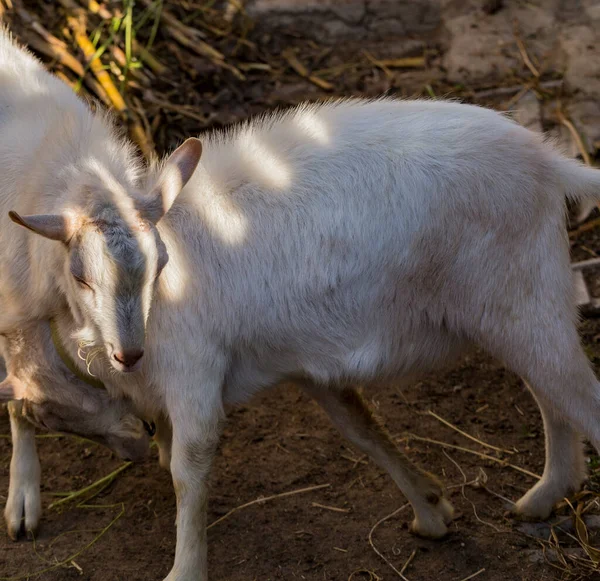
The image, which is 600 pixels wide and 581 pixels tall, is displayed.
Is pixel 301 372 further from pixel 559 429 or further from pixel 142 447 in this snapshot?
pixel 559 429

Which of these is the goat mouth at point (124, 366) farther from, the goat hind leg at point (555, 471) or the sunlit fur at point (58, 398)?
the goat hind leg at point (555, 471)

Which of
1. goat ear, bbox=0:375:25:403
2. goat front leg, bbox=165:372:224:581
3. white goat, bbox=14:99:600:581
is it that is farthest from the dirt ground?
goat ear, bbox=0:375:25:403

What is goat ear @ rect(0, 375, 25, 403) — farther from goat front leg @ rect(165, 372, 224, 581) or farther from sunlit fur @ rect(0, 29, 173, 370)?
goat front leg @ rect(165, 372, 224, 581)

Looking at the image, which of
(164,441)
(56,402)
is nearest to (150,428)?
(164,441)

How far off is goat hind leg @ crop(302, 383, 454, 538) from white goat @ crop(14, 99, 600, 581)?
0.34m

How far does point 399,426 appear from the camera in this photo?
4301 millimetres

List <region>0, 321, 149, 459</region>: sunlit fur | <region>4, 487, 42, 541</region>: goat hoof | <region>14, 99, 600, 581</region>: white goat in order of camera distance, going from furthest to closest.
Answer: <region>4, 487, 42, 541</region>: goat hoof, <region>0, 321, 149, 459</region>: sunlit fur, <region>14, 99, 600, 581</region>: white goat

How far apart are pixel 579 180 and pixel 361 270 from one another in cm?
81

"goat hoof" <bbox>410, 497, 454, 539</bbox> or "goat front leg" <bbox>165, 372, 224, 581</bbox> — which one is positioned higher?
"goat front leg" <bbox>165, 372, 224, 581</bbox>

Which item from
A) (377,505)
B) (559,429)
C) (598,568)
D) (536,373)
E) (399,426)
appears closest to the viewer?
(536,373)

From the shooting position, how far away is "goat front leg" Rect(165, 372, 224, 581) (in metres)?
3.20

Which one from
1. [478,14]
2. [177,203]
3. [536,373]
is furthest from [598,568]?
[478,14]

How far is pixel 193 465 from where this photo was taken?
10.6ft

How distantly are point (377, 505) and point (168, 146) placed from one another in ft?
8.71
